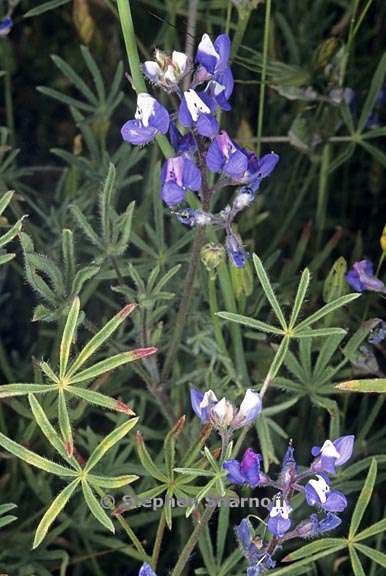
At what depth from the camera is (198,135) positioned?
3.82ft

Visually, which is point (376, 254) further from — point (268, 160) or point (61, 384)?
point (61, 384)

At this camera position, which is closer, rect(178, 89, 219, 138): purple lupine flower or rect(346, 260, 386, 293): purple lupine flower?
rect(178, 89, 219, 138): purple lupine flower

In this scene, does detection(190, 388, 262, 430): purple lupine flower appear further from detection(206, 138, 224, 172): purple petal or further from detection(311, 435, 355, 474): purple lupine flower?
detection(206, 138, 224, 172): purple petal

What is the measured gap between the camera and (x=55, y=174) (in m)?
2.09

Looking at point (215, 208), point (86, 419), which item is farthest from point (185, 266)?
point (86, 419)

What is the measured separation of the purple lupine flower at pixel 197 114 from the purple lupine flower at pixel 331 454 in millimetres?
385

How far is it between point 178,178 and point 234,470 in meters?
0.34

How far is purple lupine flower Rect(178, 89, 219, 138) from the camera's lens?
1102 millimetres

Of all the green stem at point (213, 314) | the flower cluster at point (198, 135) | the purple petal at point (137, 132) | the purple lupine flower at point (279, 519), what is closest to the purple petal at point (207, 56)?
the flower cluster at point (198, 135)

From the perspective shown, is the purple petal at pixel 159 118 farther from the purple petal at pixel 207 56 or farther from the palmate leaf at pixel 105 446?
the palmate leaf at pixel 105 446

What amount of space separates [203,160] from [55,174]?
97cm

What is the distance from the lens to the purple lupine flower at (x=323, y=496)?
108 centimetres

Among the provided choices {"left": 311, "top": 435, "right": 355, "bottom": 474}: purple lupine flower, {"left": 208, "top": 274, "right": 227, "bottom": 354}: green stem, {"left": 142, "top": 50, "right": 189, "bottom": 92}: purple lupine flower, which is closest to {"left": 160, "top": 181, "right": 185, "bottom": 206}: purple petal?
{"left": 142, "top": 50, "right": 189, "bottom": 92}: purple lupine flower

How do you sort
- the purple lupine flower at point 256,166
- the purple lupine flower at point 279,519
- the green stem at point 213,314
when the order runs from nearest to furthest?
the purple lupine flower at point 279,519 < the purple lupine flower at point 256,166 < the green stem at point 213,314
